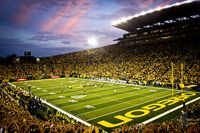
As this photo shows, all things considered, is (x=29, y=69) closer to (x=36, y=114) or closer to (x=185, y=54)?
(x=185, y=54)

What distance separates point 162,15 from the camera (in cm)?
4744

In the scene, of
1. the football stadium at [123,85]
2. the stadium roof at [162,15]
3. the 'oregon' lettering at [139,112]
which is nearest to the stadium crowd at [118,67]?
the football stadium at [123,85]

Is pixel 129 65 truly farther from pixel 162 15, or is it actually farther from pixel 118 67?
pixel 162 15

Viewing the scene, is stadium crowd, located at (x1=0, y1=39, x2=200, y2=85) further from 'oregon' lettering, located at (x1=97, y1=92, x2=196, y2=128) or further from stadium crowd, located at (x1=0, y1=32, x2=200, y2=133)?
'oregon' lettering, located at (x1=97, y1=92, x2=196, y2=128)

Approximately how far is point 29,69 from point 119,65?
2719cm

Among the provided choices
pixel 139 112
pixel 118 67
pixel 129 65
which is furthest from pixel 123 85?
pixel 139 112

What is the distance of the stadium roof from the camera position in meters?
41.2

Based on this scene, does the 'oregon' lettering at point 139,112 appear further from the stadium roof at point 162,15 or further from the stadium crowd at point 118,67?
the stadium roof at point 162,15

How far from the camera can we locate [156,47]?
51031 millimetres

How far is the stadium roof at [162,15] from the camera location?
135ft

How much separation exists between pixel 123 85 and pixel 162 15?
73.0ft

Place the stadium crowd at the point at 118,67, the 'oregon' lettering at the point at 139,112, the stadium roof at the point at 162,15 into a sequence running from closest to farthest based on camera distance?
the 'oregon' lettering at the point at 139,112 < the stadium crowd at the point at 118,67 < the stadium roof at the point at 162,15

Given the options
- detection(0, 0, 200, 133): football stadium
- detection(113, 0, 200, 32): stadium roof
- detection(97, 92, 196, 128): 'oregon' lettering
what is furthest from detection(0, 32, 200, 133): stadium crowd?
detection(113, 0, 200, 32): stadium roof

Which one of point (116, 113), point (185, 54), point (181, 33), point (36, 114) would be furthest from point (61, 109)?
point (181, 33)
